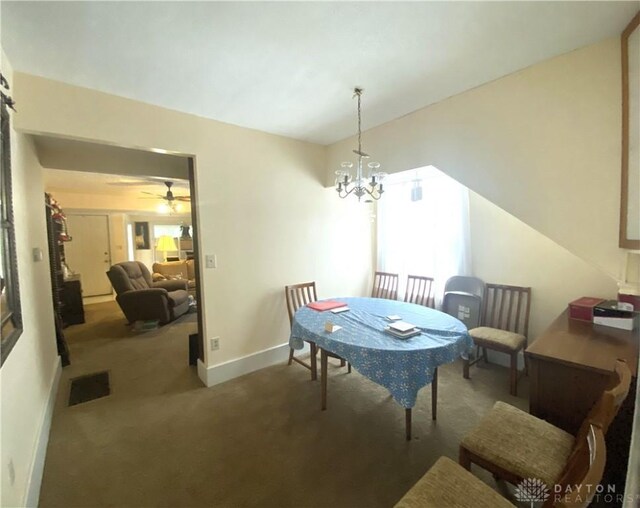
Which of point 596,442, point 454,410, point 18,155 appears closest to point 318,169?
point 18,155

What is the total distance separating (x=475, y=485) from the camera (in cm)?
107

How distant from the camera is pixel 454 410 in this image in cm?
223

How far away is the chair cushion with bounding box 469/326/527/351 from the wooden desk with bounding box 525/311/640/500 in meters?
0.69

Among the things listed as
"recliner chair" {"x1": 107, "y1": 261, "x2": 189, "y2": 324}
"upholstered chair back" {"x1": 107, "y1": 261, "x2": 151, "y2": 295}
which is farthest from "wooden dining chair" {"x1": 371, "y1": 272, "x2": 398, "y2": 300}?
"upholstered chair back" {"x1": 107, "y1": 261, "x2": 151, "y2": 295}

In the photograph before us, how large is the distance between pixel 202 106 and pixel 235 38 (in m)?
0.96

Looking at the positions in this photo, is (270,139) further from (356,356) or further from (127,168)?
(356,356)

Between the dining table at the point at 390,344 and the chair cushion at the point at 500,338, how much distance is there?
0.62 metres

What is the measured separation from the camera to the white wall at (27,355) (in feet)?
4.18

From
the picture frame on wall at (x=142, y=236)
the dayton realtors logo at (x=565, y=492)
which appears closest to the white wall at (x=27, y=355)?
the dayton realtors logo at (x=565, y=492)

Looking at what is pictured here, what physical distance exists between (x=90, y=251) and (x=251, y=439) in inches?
255

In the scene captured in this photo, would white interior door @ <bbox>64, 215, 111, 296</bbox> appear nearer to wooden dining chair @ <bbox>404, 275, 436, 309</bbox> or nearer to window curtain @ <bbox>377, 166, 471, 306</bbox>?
window curtain @ <bbox>377, 166, 471, 306</bbox>

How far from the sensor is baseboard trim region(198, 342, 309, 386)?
264 centimetres

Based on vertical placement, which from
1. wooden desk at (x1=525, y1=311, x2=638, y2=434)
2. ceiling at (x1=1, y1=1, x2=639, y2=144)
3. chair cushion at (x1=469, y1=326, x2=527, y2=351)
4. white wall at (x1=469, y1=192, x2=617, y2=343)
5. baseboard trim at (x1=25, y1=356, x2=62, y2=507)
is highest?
ceiling at (x1=1, y1=1, x2=639, y2=144)

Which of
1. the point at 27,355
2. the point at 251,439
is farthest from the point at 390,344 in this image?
the point at 27,355
